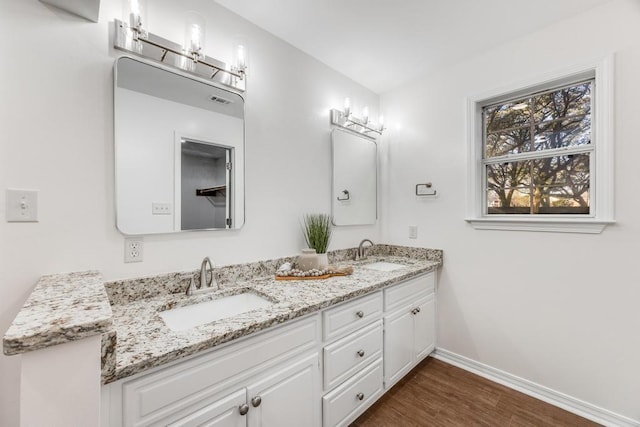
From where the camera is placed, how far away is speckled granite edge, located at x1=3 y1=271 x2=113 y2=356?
1.79 ft

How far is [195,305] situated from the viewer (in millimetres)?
1377

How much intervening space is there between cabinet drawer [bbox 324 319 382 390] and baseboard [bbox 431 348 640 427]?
95 centimetres

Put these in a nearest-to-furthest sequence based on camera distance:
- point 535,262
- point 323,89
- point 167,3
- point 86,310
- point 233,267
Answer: point 86,310 < point 167,3 < point 233,267 < point 535,262 < point 323,89

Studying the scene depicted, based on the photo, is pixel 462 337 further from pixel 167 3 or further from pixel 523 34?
pixel 167 3

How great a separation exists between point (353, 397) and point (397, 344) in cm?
50

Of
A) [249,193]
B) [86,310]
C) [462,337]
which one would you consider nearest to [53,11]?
[249,193]

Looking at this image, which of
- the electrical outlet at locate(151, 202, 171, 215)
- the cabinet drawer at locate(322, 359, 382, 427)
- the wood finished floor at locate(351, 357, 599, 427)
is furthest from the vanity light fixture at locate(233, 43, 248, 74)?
the wood finished floor at locate(351, 357, 599, 427)

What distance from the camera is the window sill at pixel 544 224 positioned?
170cm

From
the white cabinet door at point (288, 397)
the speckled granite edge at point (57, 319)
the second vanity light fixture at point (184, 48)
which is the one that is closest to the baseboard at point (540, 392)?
the white cabinet door at point (288, 397)

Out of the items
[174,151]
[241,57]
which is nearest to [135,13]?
[241,57]

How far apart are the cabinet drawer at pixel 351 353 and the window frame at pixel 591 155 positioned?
3.96 feet

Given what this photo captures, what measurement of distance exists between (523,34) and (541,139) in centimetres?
74

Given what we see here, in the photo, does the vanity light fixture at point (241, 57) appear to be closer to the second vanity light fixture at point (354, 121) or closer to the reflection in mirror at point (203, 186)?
the reflection in mirror at point (203, 186)

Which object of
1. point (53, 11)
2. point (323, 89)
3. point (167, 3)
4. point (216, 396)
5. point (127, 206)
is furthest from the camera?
point (323, 89)
